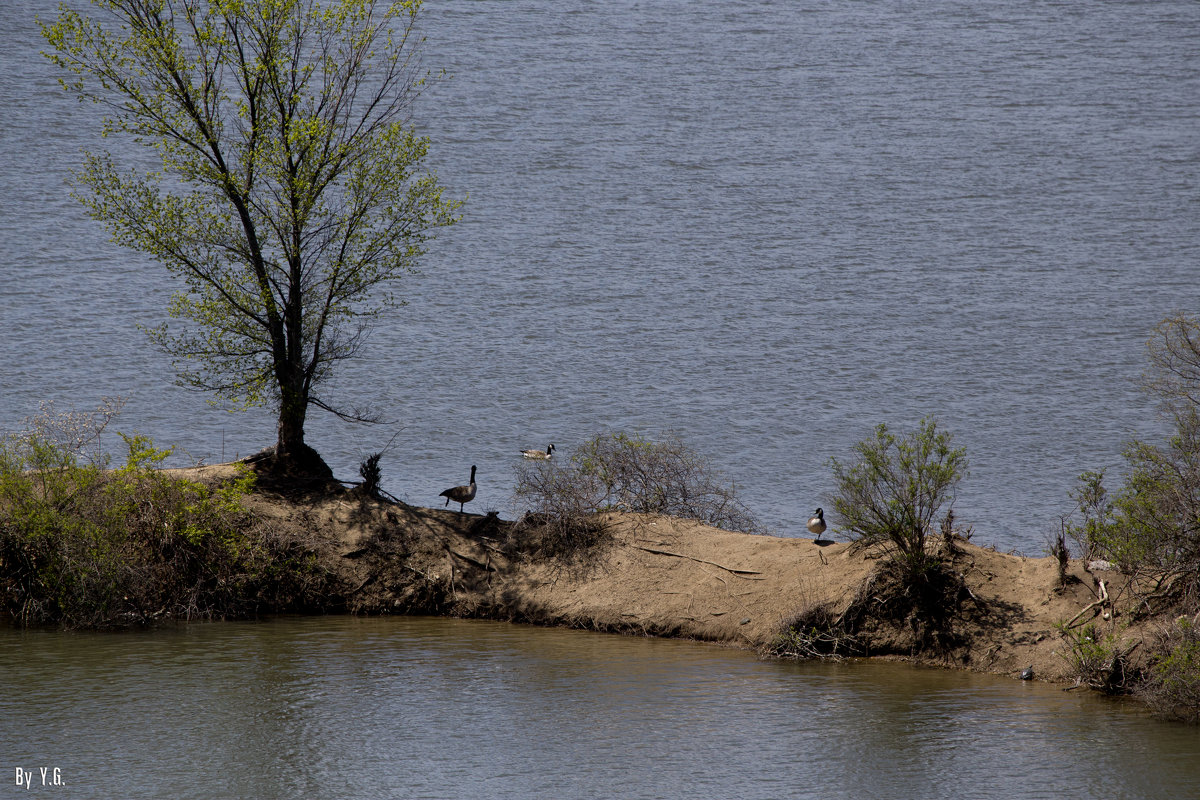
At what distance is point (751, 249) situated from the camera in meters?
57.2

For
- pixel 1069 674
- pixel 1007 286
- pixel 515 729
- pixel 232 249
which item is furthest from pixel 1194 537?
pixel 1007 286

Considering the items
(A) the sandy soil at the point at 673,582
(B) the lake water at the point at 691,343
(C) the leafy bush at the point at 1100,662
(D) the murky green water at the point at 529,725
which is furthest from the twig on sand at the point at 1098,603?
(B) the lake water at the point at 691,343

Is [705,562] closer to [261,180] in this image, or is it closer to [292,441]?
[292,441]

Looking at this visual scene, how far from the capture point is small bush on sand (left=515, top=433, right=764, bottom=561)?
24.0 meters

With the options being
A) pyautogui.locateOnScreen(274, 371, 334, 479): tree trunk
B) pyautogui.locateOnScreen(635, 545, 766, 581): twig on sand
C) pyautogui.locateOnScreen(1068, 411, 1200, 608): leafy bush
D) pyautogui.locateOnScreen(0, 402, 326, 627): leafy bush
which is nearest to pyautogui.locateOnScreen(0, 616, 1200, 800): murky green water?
pyautogui.locateOnScreen(0, 402, 326, 627): leafy bush

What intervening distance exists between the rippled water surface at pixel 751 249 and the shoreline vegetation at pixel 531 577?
868 centimetres

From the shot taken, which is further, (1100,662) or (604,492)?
(604,492)

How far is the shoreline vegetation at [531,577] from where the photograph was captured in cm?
2030

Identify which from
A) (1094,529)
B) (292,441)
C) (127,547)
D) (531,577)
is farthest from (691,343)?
(1094,529)

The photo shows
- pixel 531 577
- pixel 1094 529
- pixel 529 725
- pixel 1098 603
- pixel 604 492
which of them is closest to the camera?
pixel 529 725

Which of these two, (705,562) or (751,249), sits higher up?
(751,249)

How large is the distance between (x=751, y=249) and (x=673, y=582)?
36037 mm

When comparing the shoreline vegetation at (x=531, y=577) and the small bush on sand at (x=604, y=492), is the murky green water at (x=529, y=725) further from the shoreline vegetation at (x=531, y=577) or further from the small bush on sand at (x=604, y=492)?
the small bush on sand at (x=604, y=492)

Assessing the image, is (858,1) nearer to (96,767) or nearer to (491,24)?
(491,24)
